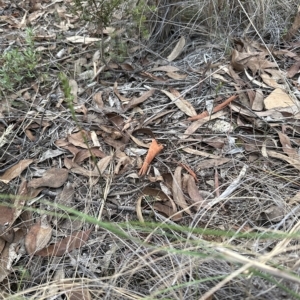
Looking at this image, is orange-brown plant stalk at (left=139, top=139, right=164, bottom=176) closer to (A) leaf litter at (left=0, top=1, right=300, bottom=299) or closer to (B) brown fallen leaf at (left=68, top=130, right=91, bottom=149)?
(A) leaf litter at (left=0, top=1, right=300, bottom=299)

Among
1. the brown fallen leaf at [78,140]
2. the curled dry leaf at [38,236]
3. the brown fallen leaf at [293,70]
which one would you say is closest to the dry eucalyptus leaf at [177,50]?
the brown fallen leaf at [293,70]

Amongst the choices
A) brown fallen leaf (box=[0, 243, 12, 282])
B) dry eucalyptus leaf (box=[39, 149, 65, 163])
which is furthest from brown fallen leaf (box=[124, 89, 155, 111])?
brown fallen leaf (box=[0, 243, 12, 282])

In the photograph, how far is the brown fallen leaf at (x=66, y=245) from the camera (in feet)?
4.25

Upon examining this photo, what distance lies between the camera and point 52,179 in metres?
1.48

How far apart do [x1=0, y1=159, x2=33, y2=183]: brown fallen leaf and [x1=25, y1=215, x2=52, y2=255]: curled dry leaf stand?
23cm

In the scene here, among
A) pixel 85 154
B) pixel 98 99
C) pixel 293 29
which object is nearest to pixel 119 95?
pixel 98 99

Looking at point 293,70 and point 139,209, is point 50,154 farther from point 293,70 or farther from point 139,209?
point 293,70

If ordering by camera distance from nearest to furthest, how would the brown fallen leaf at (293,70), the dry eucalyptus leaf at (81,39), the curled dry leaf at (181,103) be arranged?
the curled dry leaf at (181,103) → the brown fallen leaf at (293,70) → the dry eucalyptus leaf at (81,39)

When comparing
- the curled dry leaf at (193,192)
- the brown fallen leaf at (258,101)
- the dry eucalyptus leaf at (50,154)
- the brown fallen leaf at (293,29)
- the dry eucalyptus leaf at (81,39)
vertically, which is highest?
the brown fallen leaf at (293,29)

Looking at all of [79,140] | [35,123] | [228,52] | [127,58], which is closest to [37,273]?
[79,140]

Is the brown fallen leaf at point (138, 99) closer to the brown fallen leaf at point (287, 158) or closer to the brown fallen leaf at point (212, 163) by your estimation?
the brown fallen leaf at point (212, 163)

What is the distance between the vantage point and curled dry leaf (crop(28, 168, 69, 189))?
58.0 inches

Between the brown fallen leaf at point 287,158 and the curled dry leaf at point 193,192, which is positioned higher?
the brown fallen leaf at point 287,158

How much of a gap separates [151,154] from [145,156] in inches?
1.2
